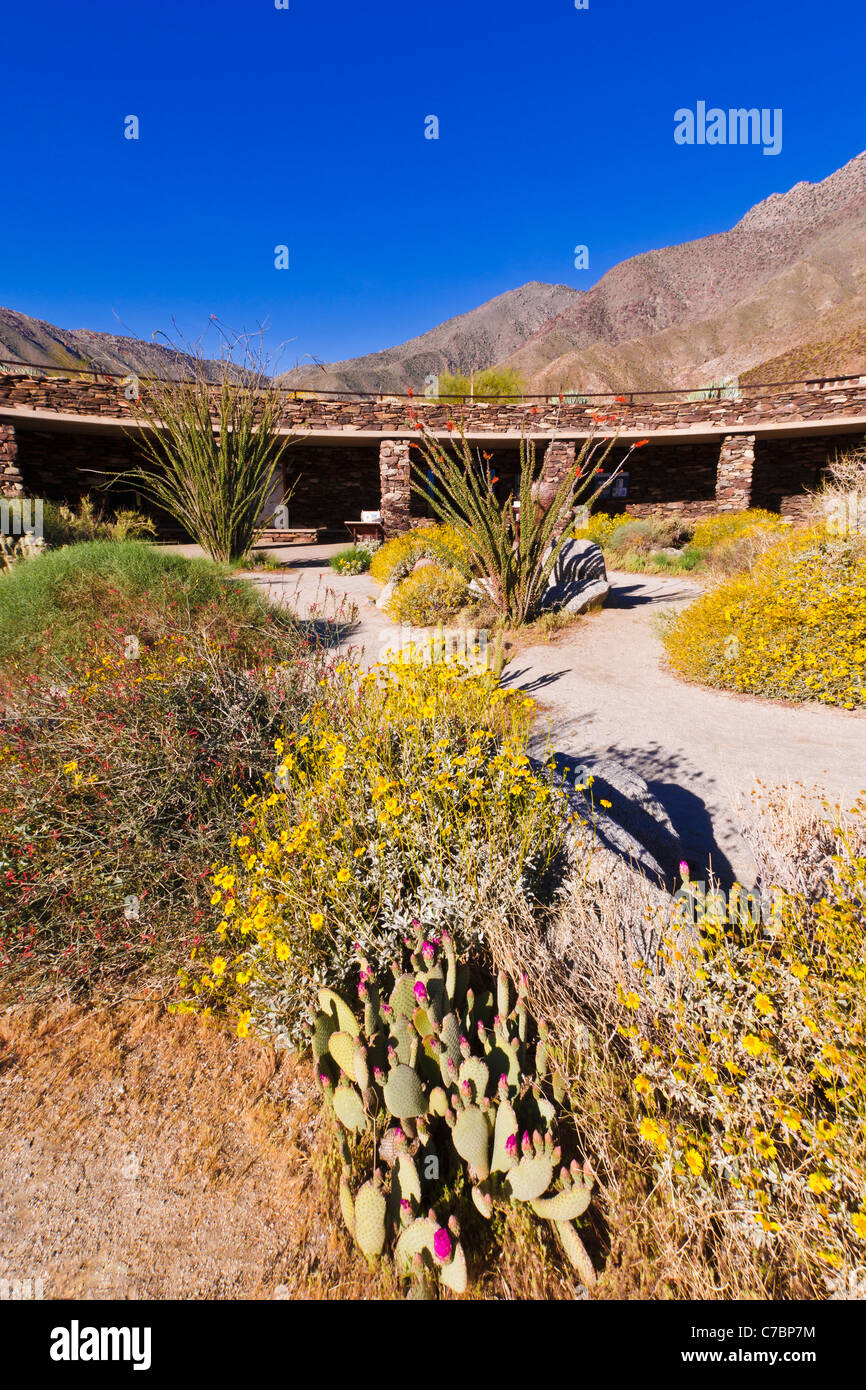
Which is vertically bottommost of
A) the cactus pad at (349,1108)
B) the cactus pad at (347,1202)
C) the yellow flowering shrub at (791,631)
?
the cactus pad at (347,1202)

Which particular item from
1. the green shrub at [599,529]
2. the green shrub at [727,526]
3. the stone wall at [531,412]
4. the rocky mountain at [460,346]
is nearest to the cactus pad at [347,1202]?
the green shrub at [727,526]

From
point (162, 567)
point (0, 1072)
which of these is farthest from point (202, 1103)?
point (162, 567)

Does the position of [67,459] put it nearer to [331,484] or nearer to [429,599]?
[331,484]

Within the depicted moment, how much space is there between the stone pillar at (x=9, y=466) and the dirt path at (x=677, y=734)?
36.4 ft

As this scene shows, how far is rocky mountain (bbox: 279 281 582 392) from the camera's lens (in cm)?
7727

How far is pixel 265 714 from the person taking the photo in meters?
3.10

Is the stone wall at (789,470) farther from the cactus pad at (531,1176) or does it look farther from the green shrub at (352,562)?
the cactus pad at (531,1176)

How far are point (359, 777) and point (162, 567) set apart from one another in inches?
205

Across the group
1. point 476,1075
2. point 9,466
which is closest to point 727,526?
point 476,1075

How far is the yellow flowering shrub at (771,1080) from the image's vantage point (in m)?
1.18

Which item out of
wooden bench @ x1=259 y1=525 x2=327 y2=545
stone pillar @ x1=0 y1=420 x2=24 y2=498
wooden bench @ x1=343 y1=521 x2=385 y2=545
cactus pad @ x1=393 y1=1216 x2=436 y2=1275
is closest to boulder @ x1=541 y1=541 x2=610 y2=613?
cactus pad @ x1=393 y1=1216 x2=436 y2=1275

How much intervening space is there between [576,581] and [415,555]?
2757 mm

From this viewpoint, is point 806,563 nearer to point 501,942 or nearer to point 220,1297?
point 501,942

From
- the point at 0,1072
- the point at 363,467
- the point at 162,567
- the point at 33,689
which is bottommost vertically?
the point at 0,1072
